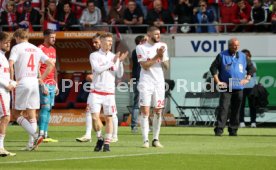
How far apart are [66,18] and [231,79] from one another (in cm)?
1053

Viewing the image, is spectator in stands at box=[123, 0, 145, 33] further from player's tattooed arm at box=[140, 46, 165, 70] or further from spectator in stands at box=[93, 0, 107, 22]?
player's tattooed arm at box=[140, 46, 165, 70]

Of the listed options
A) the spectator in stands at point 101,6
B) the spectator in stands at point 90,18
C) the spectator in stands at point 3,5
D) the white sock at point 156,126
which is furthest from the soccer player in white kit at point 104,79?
the spectator in stands at point 3,5

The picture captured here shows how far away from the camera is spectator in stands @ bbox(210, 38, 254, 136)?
25.6 meters

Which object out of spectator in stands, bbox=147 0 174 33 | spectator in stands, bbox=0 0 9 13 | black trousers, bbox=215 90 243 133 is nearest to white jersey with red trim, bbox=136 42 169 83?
black trousers, bbox=215 90 243 133

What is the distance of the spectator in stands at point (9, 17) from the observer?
117 ft

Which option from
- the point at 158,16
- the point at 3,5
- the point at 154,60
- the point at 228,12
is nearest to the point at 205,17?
the point at 228,12

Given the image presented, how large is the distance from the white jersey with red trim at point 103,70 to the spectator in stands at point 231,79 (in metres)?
6.51

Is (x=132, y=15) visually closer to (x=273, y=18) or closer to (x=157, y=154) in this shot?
(x=273, y=18)

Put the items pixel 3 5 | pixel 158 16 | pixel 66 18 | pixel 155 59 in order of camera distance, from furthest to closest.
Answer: pixel 3 5 → pixel 66 18 → pixel 158 16 → pixel 155 59

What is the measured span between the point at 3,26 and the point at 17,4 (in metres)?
1.19

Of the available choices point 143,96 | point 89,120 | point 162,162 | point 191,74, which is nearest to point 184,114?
point 191,74

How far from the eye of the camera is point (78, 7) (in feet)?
118

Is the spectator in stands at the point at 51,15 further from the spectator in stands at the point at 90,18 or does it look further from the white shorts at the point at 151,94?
the white shorts at the point at 151,94

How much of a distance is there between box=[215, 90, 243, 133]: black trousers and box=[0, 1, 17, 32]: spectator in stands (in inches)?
469
